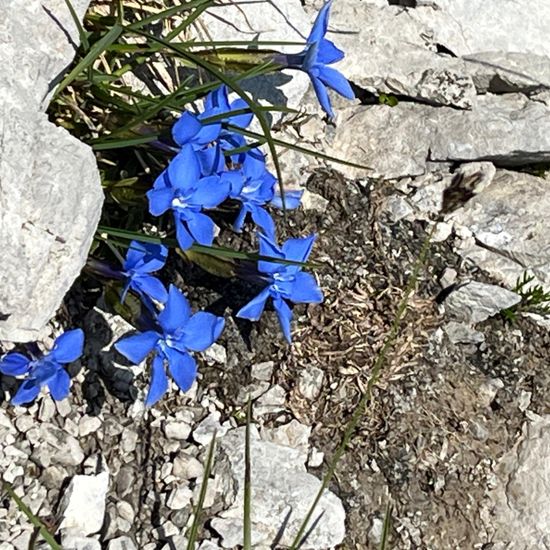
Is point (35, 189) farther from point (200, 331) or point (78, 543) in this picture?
point (78, 543)

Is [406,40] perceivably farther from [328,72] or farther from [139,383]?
[139,383]

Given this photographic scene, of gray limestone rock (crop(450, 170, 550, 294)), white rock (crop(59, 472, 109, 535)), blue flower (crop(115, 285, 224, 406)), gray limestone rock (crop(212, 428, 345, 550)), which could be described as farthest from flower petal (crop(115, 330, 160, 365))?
gray limestone rock (crop(450, 170, 550, 294))

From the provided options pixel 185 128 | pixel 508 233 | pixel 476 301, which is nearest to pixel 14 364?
pixel 185 128

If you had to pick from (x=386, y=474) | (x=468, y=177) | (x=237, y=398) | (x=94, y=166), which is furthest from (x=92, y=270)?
(x=468, y=177)

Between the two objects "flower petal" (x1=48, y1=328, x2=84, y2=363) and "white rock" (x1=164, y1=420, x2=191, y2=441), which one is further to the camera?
"white rock" (x1=164, y1=420, x2=191, y2=441)

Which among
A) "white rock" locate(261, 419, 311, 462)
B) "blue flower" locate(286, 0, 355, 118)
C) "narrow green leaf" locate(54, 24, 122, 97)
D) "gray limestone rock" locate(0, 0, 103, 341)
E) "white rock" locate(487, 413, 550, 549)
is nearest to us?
"gray limestone rock" locate(0, 0, 103, 341)

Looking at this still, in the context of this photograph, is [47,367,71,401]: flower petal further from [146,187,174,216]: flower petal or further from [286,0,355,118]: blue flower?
[286,0,355,118]: blue flower

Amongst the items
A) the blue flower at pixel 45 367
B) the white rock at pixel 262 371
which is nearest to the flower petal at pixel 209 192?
the blue flower at pixel 45 367

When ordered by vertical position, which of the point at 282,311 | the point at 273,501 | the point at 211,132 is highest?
the point at 211,132
